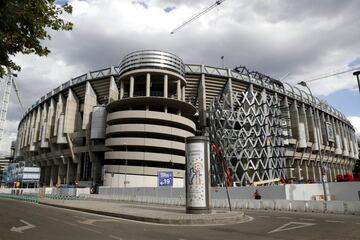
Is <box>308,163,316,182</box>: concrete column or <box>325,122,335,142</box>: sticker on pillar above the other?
<box>325,122,335,142</box>: sticker on pillar

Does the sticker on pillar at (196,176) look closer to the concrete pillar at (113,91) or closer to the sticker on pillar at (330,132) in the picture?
the concrete pillar at (113,91)

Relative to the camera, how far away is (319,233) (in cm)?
1047

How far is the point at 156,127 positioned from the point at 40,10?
58.4 metres

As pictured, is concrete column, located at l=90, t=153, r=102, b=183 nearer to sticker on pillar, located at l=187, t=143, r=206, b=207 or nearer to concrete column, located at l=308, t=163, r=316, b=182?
sticker on pillar, located at l=187, t=143, r=206, b=207

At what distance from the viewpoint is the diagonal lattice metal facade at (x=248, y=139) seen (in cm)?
6375

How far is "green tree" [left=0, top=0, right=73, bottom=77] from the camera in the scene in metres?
7.59

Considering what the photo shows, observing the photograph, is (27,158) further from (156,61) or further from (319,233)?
(319,233)

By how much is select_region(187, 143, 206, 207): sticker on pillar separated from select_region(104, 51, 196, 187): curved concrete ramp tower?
46.6m

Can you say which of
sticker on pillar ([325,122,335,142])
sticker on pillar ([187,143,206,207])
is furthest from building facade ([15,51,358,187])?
sticker on pillar ([187,143,206,207])

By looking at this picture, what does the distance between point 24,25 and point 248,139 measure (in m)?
59.5

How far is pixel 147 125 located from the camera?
65.9 m

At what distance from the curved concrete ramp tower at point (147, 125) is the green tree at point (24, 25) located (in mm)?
55167

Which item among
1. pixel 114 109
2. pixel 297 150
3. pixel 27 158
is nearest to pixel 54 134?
pixel 114 109

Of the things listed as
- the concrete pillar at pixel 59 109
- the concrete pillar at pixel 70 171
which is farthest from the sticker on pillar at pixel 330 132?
the concrete pillar at pixel 59 109
